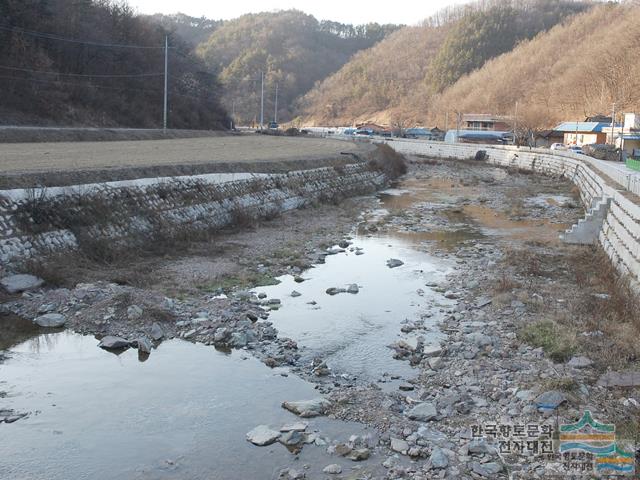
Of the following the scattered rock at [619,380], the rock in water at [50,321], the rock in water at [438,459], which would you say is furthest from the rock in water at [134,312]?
the scattered rock at [619,380]

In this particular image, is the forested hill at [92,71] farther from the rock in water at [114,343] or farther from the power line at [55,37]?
the rock in water at [114,343]

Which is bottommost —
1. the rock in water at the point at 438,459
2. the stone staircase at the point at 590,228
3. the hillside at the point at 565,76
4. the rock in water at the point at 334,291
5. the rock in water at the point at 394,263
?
the rock in water at the point at 438,459

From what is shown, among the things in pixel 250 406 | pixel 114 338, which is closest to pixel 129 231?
pixel 114 338

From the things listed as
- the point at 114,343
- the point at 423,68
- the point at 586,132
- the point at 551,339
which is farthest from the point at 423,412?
the point at 423,68

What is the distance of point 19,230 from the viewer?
1485cm

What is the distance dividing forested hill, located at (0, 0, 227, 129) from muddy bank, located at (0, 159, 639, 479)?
34.2 metres

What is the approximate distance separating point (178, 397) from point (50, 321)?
4.15 metres

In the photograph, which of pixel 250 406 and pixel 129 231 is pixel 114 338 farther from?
pixel 129 231

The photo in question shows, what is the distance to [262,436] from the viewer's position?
7.63m

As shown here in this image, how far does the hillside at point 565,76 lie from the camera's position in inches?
3743

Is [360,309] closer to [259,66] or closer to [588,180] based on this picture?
[588,180]

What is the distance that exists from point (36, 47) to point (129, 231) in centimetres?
4096

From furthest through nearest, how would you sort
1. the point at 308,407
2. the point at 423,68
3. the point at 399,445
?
the point at 423,68 < the point at 308,407 < the point at 399,445

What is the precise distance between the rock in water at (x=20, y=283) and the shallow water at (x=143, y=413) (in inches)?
100
